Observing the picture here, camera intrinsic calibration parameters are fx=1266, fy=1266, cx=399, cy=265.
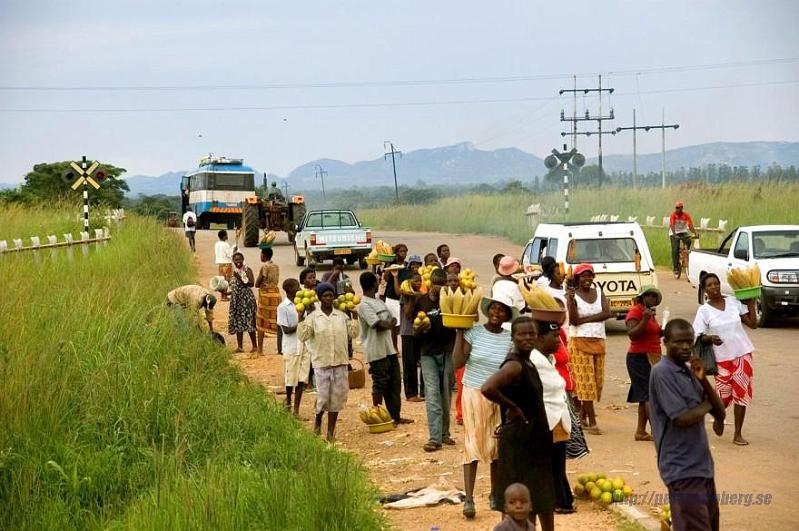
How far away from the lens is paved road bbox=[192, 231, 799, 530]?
29.6ft

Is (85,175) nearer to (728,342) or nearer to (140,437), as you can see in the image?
(140,437)

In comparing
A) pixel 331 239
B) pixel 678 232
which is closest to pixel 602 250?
pixel 678 232

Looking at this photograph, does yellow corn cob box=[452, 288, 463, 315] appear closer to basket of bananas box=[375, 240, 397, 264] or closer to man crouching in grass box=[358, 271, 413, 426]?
man crouching in grass box=[358, 271, 413, 426]

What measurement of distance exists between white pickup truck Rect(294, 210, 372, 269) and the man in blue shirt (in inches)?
964

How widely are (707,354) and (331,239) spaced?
21636mm

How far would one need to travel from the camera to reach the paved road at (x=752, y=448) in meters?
9.03

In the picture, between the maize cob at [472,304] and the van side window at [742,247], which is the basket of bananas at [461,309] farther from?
the van side window at [742,247]

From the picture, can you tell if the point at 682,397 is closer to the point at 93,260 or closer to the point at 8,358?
the point at 8,358

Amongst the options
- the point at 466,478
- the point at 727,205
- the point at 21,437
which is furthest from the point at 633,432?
the point at 727,205

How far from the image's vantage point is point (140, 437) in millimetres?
10711

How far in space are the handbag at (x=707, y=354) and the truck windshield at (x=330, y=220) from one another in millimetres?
22745

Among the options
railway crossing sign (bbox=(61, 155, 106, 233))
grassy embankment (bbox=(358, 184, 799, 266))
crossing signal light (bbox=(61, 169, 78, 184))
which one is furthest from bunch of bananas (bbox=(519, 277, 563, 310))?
grassy embankment (bbox=(358, 184, 799, 266))

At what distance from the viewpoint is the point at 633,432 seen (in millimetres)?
12031

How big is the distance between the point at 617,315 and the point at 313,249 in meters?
13.6
